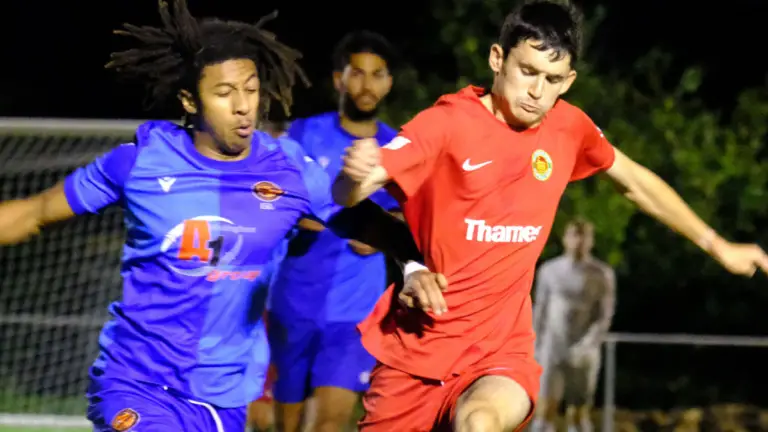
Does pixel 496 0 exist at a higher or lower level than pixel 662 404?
higher

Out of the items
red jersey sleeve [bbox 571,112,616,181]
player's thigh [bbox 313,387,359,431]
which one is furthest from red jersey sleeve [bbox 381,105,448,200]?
player's thigh [bbox 313,387,359,431]

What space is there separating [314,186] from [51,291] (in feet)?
20.9

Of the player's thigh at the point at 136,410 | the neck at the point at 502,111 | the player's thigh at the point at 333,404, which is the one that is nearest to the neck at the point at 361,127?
the player's thigh at the point at 333,404

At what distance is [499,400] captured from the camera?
14.4ft

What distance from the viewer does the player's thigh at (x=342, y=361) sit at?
645 centimetres

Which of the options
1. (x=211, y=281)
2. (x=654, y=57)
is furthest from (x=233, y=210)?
(x=654, y=57)

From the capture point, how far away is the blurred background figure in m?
9.88

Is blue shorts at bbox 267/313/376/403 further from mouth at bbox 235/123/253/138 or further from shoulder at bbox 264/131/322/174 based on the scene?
mouth at bbox 235/123/253/138

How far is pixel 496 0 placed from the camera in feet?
42.7

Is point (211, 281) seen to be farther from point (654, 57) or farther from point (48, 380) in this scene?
point (654, 57)

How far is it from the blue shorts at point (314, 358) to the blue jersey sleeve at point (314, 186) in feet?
5.54

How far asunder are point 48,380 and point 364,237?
603 cm

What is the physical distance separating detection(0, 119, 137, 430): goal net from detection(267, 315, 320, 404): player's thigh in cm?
318

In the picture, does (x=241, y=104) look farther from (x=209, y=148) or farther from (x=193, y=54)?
(x=193, y=54)
